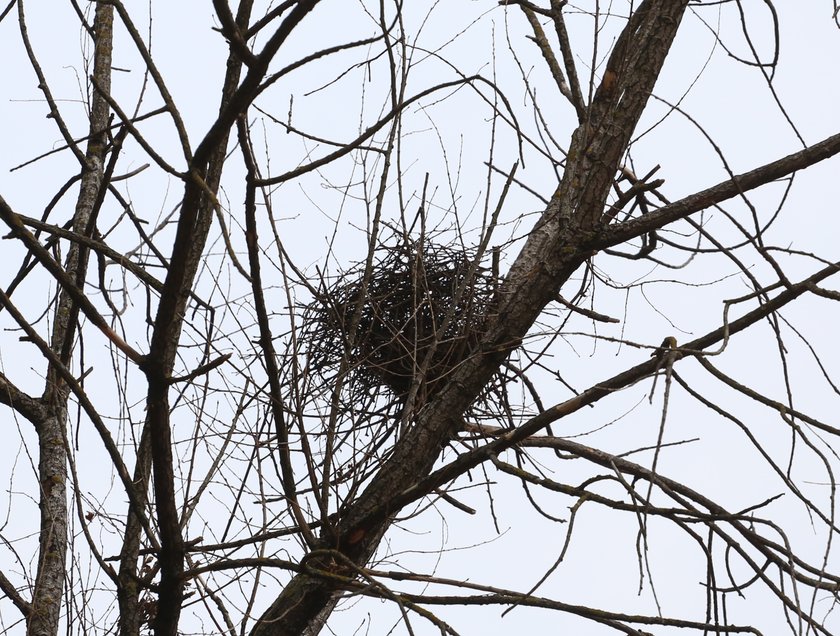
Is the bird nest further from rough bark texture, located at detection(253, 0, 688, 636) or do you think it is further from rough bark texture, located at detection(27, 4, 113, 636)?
rough bark texture, located at detection(27, 4, 113, 636)

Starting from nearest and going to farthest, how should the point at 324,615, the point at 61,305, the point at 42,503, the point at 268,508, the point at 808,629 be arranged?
the point at 808,629 < the point at 268,508 < the point at 324,615 < the point at 42,503 < the point at 61,305

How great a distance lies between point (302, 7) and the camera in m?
1.43

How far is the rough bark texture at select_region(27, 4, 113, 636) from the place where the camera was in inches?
106

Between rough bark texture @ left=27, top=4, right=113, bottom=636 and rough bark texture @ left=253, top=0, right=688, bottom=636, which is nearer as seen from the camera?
rough bark texture @ left=253, top=0, right=688, bottom=636

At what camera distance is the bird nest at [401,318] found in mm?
3129

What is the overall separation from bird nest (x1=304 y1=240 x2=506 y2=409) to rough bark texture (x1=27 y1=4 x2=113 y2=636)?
0.79 m

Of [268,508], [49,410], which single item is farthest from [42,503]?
[268,508]

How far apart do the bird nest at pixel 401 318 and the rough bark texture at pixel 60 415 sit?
79cm

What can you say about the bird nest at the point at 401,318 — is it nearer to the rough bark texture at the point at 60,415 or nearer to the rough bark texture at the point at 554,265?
the rough bark texture at the point at 554,265

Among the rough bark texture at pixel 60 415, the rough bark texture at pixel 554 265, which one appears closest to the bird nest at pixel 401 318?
the rough bark texture at pixel 554 265

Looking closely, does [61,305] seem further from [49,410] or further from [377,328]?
[377,328]

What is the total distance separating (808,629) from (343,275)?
1.99 metres

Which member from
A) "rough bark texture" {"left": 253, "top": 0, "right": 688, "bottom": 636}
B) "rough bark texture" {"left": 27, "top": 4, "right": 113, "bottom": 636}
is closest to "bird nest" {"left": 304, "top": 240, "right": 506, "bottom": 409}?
"rough bark texture" {"left": 253, "top": 0, "right": 688, "bottom": 636}

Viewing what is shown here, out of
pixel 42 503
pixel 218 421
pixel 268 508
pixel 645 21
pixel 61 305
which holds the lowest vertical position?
pixel 42 503
